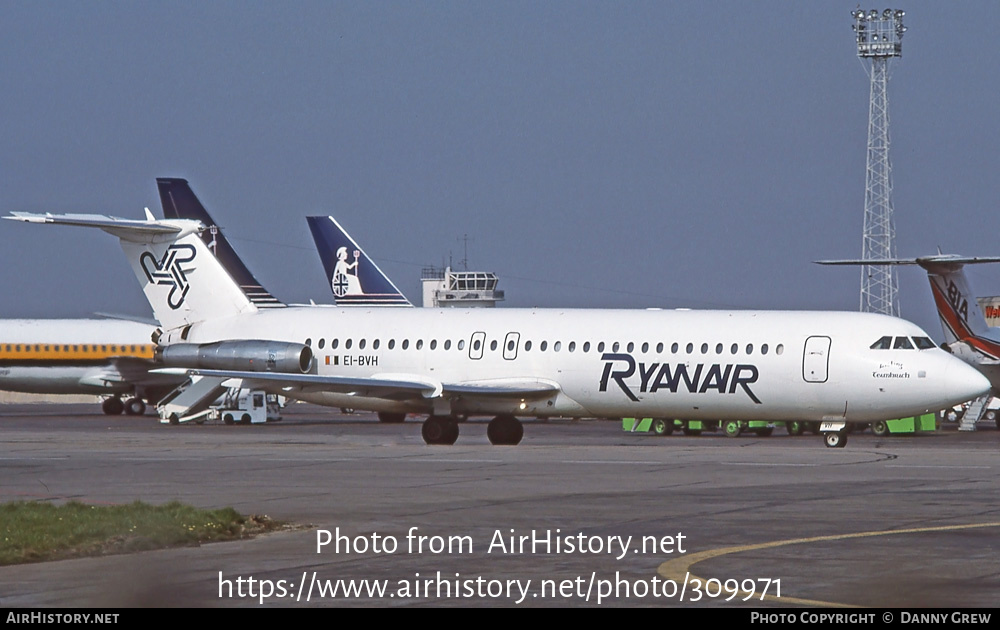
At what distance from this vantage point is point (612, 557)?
1454 centimetres

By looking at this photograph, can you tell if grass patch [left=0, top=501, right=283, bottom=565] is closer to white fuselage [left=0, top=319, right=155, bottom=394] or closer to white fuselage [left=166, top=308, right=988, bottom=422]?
white fuselage [left=166, top=308, right=988, bottom=422]

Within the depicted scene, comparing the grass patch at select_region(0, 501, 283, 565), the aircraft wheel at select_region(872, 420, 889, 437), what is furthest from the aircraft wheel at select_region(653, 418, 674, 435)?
the grass patch at select_region(0, 501, 283, 565)

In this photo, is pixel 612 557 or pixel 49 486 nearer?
pixel 612 557

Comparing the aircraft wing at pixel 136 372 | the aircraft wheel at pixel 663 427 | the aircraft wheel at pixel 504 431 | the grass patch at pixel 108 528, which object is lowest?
the aircraft wheel at pixel 663 427

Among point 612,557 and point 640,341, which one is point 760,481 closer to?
point 612,557

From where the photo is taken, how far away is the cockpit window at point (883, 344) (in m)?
34.7

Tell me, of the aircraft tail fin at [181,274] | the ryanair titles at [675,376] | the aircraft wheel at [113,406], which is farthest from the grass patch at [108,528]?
the aircraft wheel at [113,406]

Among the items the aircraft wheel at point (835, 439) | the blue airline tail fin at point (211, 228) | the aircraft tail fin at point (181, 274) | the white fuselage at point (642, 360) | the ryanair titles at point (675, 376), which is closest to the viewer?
the white fuselage at point (642, 360)

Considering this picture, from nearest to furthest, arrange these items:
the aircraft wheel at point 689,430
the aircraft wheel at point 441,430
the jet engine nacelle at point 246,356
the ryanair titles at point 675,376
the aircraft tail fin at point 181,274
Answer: the ryanair titles at point 675,376 → the aircraft wheel at point 441,430 → the jet engine nacelle at point 246,356 → the aircraft tail fin at point 181,274 → the aircraft wheel at point 689,430

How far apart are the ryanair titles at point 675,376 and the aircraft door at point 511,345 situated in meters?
2.47

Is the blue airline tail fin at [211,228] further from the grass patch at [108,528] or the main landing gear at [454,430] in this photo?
the grass patch at [108,528]

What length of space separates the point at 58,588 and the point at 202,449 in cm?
2158
